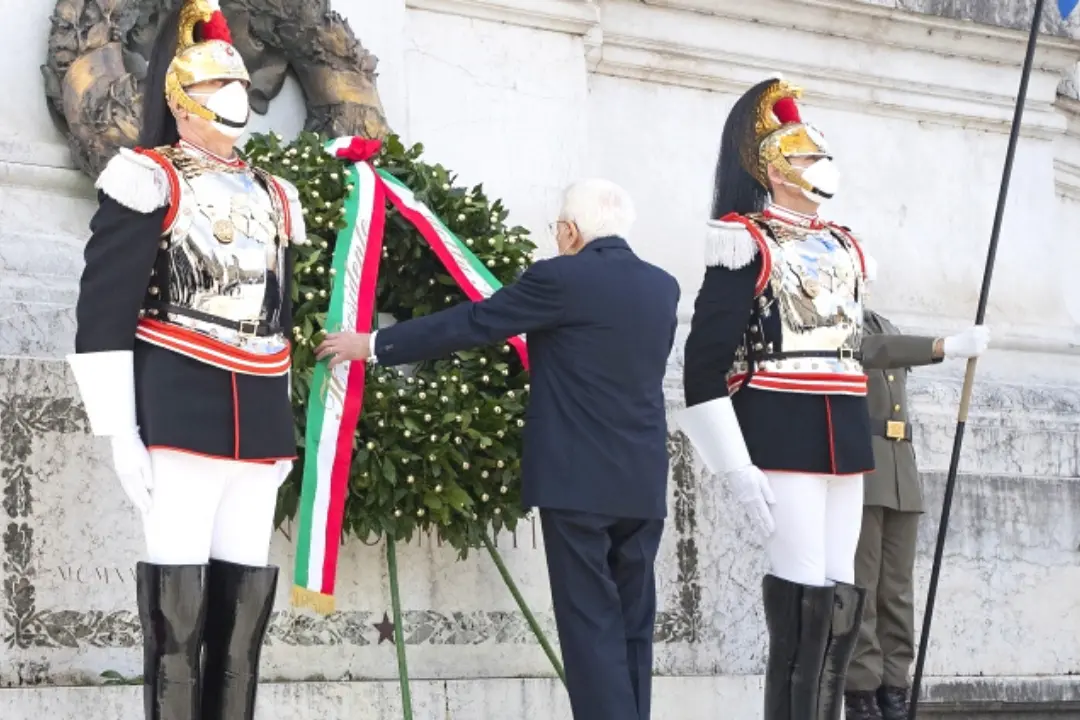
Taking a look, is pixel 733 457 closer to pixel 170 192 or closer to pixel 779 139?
pixel 779 139

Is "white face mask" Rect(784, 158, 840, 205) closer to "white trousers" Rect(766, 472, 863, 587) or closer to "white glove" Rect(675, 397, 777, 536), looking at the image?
"white glove" Rect(675, 397, 777, 536)

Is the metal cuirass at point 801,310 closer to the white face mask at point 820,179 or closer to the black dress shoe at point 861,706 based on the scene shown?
the white face mask at point 820,179

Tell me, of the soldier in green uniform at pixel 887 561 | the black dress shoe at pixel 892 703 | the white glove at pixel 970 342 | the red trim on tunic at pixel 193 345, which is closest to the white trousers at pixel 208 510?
the red trim on tunic at pixel 193 345

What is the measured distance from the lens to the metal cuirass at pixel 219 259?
5.80 metres

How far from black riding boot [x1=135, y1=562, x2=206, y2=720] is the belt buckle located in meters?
0.63

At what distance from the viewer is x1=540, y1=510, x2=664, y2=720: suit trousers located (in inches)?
248

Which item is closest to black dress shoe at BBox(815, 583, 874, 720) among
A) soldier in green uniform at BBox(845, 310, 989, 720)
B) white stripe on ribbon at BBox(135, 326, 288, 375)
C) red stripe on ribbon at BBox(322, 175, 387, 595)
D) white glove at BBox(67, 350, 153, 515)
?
soldier in green uniform at BBox(845, 310, 989, 720)

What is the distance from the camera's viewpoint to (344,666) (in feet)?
24.2

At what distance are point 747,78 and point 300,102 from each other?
240 centimetres

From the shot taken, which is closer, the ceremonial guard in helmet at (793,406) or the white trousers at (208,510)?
the white trousers at (208,510)

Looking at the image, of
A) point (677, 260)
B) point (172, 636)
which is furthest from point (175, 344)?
point (677, 260)

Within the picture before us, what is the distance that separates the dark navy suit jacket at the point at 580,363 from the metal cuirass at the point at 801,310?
382 mm

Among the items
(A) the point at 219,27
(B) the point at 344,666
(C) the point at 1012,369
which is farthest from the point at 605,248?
(C) the point at 1012,369

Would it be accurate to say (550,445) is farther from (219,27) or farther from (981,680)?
(981,680)
